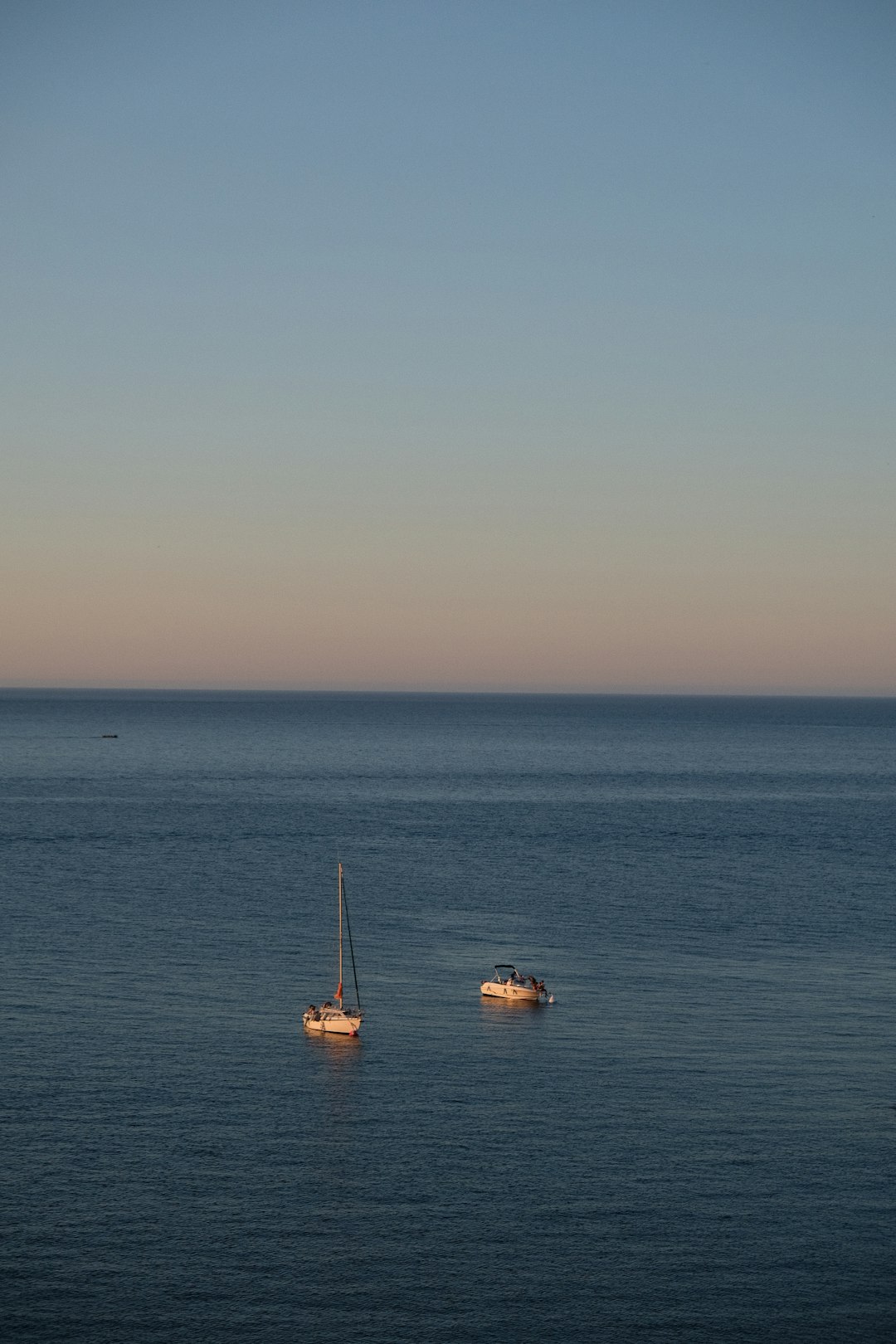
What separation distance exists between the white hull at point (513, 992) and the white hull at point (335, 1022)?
11.2 meters

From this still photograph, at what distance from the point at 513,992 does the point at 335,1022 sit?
13.4m

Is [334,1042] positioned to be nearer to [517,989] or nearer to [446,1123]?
[517,989]

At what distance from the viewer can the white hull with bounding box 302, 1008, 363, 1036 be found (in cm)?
7825

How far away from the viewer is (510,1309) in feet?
158

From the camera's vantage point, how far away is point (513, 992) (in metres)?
86.4

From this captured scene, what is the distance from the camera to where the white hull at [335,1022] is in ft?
257

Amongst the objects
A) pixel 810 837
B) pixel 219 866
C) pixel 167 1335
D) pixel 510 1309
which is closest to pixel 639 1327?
pixel 510 1309

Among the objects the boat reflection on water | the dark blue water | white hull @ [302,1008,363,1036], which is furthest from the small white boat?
the boat reflection on water

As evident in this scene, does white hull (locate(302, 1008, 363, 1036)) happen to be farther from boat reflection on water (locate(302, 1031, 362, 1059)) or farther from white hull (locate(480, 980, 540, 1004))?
white hull (locate(480, 980, 540, 1004))

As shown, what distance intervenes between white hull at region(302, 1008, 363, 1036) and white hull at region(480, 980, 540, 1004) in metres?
11.2

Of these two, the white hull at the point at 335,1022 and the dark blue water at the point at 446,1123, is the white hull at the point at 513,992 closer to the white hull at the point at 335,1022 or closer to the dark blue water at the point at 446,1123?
the dark blue water at the point at 446,1123

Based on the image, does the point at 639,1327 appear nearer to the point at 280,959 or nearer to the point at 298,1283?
the point at 298,1283

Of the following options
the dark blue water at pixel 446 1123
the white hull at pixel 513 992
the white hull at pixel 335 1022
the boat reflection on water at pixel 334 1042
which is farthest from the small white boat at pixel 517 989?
the boat reflection on water at pixel 334 1042

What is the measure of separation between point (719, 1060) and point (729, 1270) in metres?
24.0
